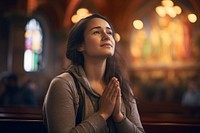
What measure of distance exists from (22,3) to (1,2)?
250 centimetres

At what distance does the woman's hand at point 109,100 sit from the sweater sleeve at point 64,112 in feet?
0.14

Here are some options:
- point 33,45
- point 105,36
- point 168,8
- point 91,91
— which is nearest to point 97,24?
point 105,36

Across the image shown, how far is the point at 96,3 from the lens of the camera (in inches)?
610

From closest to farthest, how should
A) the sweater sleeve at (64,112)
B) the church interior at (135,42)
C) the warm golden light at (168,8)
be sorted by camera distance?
the sweater sleeve at (64,112) → the warm golden light at (168,8) → the church interior at (135,42)

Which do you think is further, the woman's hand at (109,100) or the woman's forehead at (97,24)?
the woman's forehead at (97,24)

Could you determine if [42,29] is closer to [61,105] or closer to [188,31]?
[188,31]

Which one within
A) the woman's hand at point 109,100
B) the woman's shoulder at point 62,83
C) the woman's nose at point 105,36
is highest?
the woman's nose at point 105,36

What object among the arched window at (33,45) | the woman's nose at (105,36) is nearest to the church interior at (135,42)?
the arched window at (33,45)

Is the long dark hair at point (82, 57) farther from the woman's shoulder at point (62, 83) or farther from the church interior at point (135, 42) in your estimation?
the church interior at point (135, 42)

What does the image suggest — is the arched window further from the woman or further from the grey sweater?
the grey sweater

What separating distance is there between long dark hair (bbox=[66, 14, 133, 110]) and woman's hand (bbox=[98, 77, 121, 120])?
194 millimetres

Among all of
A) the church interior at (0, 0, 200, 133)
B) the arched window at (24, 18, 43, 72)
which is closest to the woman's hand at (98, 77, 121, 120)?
the church interior at (0, 0, 200, 133)

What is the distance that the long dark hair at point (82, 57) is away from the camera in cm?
224

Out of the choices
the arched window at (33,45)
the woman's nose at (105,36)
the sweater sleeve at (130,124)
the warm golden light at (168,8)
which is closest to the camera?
the sweater sleeve at (130,124)
